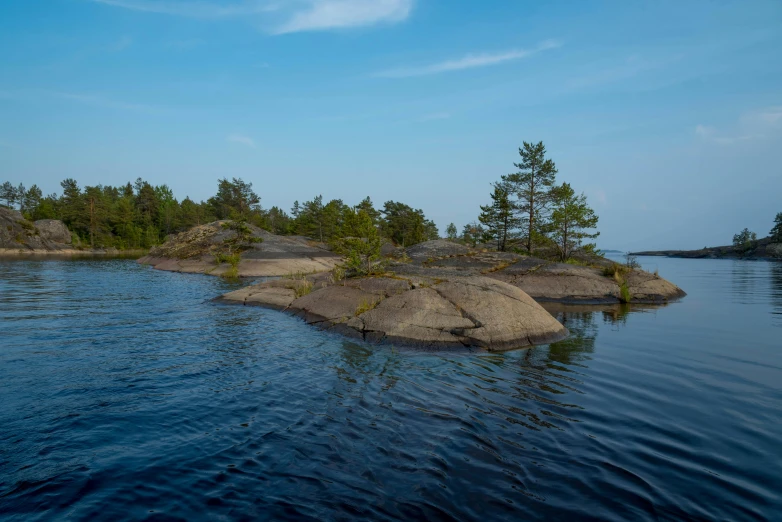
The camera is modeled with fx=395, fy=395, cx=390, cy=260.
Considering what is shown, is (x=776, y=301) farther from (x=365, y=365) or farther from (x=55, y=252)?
(x=55, y=252)

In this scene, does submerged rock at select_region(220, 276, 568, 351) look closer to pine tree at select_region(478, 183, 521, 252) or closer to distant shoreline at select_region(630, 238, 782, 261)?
pine tree at select_region(478, 183, 521, 252)

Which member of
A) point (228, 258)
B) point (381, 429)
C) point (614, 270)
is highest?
point (228, 258)

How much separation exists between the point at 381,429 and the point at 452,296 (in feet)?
29.2

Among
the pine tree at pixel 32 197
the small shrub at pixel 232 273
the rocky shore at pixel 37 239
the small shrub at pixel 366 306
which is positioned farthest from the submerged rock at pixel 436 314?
the pine tree at pixel 32 197

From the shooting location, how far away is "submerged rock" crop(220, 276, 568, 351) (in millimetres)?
14219

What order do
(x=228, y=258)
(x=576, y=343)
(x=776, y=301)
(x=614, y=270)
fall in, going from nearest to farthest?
1. (x=576, y=343)
2. (x=776, y=301)
3. (x=614, y=270)
4. (x=228, y=258)

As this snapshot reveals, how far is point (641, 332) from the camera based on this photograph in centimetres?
1664

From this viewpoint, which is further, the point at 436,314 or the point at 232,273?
the point at 232,273

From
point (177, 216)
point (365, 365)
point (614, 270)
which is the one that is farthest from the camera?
point (177, 216)

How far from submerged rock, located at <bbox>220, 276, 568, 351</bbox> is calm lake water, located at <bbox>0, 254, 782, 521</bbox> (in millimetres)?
928

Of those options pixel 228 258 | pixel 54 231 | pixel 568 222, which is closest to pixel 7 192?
pixel 54 231

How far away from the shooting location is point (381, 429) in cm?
771

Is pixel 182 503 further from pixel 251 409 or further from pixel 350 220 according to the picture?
pixel 350 220

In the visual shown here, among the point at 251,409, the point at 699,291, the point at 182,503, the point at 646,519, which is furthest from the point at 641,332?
the point at 699,291
